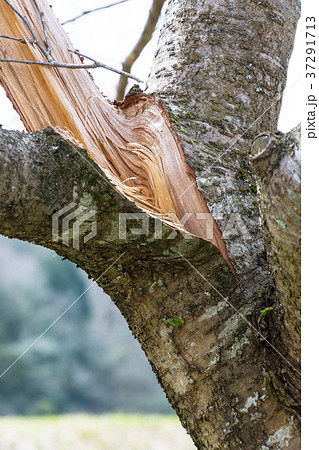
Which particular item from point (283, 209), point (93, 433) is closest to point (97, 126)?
point (283, 209)

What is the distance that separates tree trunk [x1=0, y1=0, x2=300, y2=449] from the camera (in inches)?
25.1

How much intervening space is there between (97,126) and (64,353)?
322 cm

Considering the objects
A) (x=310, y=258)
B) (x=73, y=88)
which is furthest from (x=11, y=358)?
(x=310, y=258)

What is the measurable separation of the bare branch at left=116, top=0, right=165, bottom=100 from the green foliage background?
2.07 m

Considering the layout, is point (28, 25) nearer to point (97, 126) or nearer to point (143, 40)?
point (97, 126)

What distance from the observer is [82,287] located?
4031 millimetres

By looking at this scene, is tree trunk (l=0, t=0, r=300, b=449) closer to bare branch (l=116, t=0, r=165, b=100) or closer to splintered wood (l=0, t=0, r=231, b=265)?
splintered wood (l=0, t=0, r=231, b=265)

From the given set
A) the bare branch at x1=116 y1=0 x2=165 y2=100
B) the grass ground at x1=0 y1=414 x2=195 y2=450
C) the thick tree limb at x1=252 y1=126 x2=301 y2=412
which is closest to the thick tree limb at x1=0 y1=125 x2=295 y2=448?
the thick tree limb at x1=252 y1=126 x2=301 y2=412

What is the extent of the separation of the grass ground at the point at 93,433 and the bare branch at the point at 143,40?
261cm

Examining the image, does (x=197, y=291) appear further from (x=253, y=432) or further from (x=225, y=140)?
(x=225, y=140)

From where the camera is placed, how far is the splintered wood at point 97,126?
882 mm

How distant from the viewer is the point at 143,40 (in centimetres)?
204

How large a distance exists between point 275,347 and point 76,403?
11.3 ft

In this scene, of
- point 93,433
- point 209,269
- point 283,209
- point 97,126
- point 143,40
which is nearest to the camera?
point 283,209
